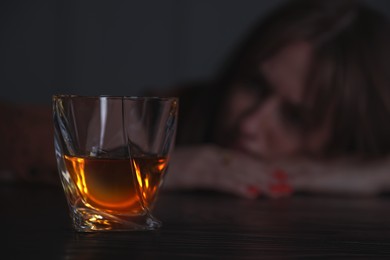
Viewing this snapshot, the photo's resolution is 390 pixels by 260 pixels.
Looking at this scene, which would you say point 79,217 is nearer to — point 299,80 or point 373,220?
point 373,220

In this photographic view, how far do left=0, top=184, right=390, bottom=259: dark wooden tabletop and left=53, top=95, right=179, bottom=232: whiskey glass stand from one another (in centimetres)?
2

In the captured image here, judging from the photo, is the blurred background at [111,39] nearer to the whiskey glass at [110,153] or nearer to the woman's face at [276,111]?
the woman's face at [276,111]

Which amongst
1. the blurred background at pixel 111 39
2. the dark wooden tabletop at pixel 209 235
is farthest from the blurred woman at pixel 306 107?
the blurred background at pixel 111 39

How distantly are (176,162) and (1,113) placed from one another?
39 cm

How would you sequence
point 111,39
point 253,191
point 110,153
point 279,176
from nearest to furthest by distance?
point 110,153
point 253,191
point 279,176
point 111,39

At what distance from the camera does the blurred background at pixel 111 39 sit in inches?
134

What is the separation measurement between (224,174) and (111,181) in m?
0.68

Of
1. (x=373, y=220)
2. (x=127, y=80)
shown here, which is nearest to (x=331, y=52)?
(x=373, y=220)

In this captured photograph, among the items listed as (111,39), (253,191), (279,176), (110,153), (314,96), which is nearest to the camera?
(110,153)

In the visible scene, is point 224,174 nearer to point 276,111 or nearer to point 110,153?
point 276,111

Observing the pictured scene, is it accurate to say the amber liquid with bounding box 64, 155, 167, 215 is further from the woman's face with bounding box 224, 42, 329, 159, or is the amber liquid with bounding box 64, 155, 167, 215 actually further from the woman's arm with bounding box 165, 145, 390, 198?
the woman's face with bounding box 224, 42, 329, 159

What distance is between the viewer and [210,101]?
75.3 inches

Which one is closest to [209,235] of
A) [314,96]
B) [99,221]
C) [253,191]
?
[99,221]

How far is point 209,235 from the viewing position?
0.56 metres
